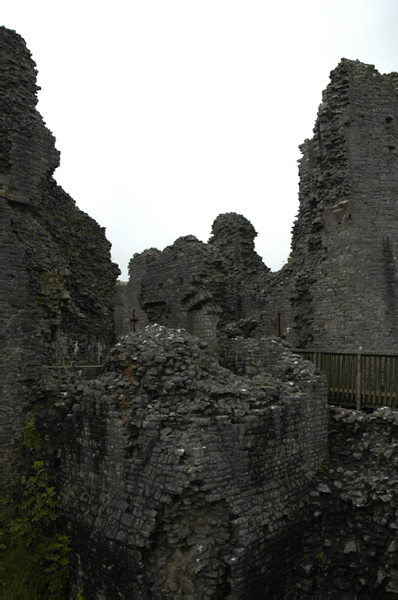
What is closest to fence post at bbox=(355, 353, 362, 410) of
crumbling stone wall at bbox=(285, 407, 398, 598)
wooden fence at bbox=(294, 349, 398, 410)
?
wooden fence at bbox=(294, 349, 398, 410)

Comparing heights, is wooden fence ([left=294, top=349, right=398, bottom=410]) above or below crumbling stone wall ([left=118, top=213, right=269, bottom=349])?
below

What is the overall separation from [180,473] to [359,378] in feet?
17.4

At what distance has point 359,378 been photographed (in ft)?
30.8

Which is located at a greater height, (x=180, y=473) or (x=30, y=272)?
(x=30, y=272)

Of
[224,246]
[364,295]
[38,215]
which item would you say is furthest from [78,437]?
[224,246]

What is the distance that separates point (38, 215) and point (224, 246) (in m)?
10.9

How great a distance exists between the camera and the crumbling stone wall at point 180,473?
561cm

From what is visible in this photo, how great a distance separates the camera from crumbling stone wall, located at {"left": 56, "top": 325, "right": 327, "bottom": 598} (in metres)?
5.61

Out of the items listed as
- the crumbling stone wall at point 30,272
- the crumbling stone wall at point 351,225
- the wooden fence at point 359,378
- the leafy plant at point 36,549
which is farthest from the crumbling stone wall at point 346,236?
the leafy plant at point 36,549

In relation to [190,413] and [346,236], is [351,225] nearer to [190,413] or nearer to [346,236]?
[346,236]

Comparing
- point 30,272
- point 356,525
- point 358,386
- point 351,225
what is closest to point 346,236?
point 351,225

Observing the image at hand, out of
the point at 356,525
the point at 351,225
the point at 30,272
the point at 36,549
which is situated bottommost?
the point at 36,549

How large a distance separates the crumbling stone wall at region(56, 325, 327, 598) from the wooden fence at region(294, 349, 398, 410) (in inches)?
89.5

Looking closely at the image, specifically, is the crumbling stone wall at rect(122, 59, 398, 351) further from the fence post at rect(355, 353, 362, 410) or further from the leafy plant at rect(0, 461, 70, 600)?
the leafy plant at rect(0, 461, 70, 600)
